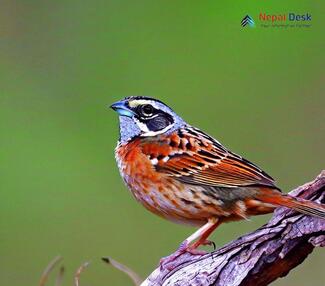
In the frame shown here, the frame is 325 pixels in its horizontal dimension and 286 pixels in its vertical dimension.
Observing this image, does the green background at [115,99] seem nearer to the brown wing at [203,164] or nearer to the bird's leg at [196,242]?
the brown wing at [203,164]

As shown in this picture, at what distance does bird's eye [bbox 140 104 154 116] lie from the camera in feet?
19.5

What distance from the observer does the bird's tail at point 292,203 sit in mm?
4801

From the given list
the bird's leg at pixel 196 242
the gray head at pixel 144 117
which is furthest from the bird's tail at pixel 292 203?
the gray head at pixel 144 117

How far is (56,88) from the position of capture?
10.0m

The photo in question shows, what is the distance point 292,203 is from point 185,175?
2.72 feet

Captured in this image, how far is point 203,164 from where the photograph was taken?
565 centimetres

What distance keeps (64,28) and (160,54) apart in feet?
3.49

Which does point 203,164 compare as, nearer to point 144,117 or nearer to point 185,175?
point 185,175

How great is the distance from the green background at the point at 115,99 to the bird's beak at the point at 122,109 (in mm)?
2525

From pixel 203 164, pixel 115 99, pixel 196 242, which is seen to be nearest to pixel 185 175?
pixel 203 164

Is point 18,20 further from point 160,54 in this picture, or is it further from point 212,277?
point 212,277

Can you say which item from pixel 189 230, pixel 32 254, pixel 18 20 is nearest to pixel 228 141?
pixel 189 230

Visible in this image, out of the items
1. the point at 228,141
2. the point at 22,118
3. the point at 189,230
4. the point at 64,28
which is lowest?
the point at 189,230
